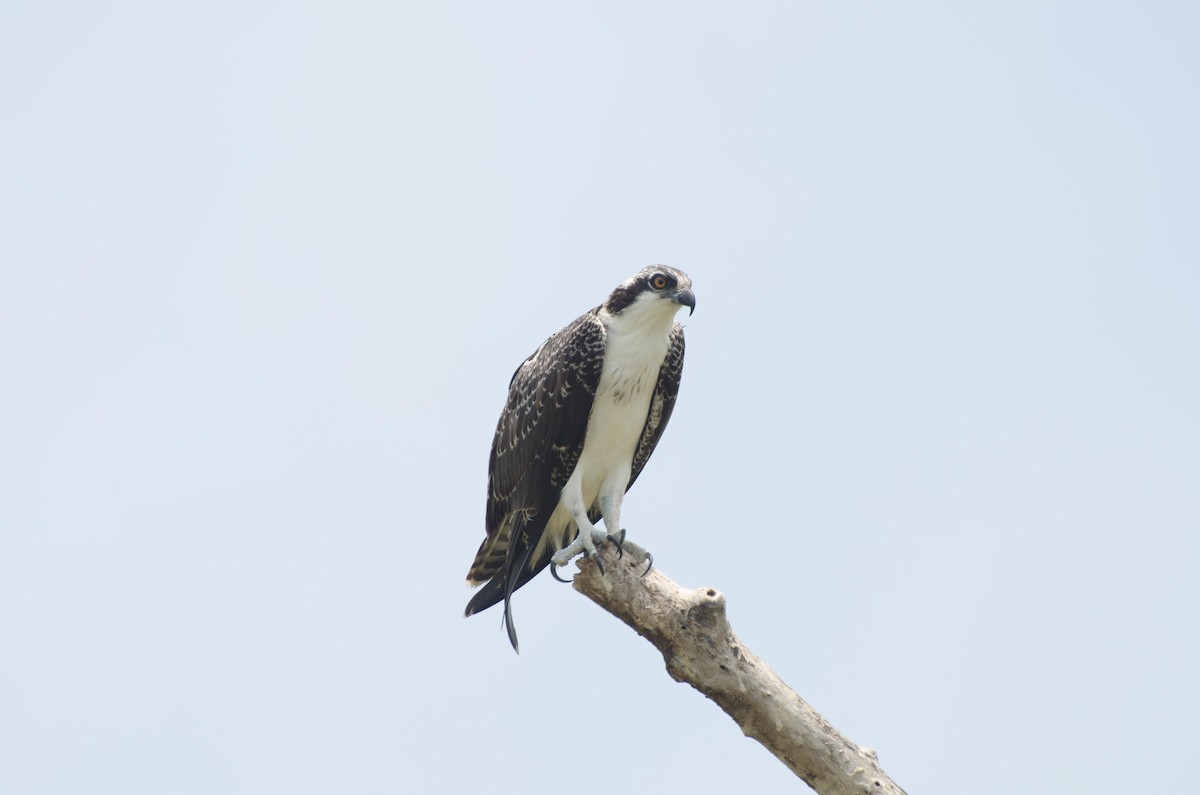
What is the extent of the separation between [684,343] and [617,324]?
2.13 feet

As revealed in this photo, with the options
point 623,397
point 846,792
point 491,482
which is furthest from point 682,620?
point 491,482

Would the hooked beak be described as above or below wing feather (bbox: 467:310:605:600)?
above

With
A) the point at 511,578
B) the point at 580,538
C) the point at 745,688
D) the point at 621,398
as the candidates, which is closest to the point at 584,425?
the point at 621,398

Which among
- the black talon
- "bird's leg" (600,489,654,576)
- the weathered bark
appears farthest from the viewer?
"bird's leg" (600,489,654,576)

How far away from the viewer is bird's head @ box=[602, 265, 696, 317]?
9562 millimetres

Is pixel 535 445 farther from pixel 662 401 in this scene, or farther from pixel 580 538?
pixel 662 401

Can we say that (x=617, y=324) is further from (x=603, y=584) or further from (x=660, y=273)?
(x=603, y=584)

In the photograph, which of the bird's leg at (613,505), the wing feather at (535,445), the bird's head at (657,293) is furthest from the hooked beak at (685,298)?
the bird's leg at (613,505)

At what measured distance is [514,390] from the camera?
414 inches

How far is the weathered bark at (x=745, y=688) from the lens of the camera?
26.2ft

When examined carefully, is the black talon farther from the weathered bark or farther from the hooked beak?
the hooked beak

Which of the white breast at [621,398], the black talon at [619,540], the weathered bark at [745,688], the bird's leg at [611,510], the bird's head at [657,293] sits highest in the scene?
the bird's head at [657,293]

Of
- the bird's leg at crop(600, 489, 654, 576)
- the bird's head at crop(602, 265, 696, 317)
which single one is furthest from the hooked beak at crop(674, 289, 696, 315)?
the bird's leg at crop(600, 489, 654, 576)

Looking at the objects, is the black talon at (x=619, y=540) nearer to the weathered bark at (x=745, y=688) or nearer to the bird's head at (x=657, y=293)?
the weathered bark at (x=745, y=688)
